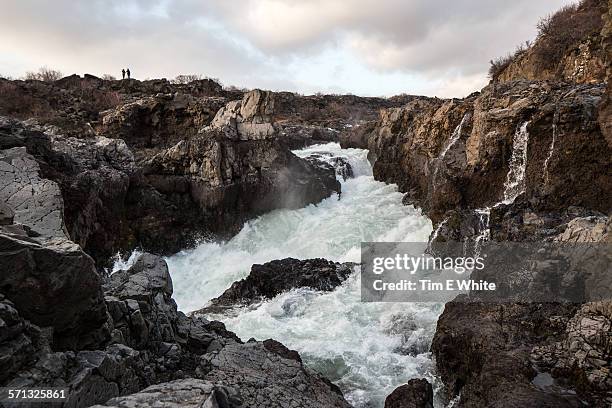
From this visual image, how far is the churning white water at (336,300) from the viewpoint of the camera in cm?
1009

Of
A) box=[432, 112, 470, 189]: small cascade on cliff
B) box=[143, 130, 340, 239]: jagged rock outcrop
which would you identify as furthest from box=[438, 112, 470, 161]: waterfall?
box=[143, 130, 340, 239]: jagged rock outcrop

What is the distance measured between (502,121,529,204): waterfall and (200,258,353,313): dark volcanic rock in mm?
6321

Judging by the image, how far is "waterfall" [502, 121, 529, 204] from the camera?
14508mm

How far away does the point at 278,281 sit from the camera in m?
15.3

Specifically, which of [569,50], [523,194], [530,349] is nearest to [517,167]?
[523,194]

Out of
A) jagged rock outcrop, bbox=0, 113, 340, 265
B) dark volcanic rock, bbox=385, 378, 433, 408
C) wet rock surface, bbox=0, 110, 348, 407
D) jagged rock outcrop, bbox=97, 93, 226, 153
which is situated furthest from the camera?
jagged rock outcrop, bbox=97, 93, 226, 153

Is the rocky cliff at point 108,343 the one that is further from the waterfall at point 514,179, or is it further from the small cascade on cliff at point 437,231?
the small cascade on cliff at point 437,231

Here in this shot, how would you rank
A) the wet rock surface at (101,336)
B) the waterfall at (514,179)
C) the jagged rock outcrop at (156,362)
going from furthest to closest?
the waterfall at (514,179)
the wet rock surface at (101,336)
the jagged rock outcrop at (156,362)

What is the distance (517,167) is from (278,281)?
9.35m

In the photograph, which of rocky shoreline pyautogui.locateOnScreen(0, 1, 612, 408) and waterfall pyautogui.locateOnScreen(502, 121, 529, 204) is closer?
rocky shoreline pyautogui.locateOnScreen(0, 1, 612, 408)

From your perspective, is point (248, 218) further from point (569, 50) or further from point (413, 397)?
point (569, 50)

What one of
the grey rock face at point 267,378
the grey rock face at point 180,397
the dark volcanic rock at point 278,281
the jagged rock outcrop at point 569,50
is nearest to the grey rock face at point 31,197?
the grey rock face at point 267,378

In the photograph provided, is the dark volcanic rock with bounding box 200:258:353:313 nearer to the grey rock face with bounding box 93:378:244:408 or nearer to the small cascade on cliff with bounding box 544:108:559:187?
the small cascade on cliff with bounding box 544:108:559:187

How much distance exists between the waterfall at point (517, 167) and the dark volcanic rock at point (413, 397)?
8.72 metres
